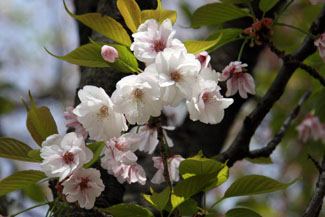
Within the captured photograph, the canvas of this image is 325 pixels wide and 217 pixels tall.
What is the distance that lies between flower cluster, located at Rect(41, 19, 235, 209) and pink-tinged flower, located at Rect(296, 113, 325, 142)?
4.18ft

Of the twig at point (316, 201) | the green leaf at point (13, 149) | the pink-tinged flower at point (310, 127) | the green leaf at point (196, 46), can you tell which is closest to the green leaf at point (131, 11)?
the green leaf at point (196, 46)

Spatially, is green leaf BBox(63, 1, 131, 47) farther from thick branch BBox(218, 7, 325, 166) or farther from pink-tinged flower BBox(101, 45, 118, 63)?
thick branch BBox(218, 7, 325, 166)

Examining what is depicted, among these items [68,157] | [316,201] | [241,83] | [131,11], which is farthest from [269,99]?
[68,157]

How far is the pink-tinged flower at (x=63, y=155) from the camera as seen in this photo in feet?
2.66

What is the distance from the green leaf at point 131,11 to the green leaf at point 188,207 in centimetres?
40

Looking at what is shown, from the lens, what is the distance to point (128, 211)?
85 cm

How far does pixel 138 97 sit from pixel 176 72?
9cm

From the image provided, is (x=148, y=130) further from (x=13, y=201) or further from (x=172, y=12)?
(x=13, y=201)

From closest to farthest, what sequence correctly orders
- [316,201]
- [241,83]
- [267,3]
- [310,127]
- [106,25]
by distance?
[106,25], [316,201], [241,83], [267,3], [310,127]

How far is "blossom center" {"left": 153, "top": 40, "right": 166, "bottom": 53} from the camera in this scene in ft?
2.71

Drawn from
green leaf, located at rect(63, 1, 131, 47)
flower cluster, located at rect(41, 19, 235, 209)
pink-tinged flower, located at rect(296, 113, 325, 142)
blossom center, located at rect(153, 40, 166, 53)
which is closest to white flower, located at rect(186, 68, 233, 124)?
flower cluster, located at rect(41, 19, 235, 209)

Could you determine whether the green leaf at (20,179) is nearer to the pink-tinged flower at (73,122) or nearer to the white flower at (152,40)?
the pink-tinged flower at (73,122)

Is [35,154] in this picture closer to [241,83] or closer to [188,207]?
[188,207]

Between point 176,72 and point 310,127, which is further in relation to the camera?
point 310,127
